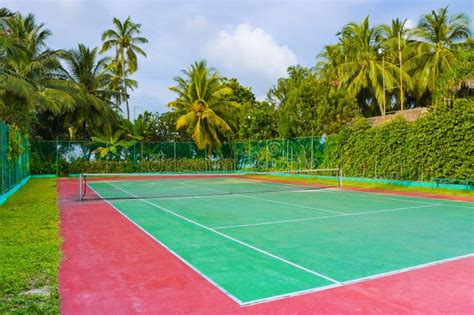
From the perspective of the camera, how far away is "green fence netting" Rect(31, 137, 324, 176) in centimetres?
2266

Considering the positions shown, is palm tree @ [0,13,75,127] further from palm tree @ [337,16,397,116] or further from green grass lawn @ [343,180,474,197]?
palm tree @ [337,16,397,116]

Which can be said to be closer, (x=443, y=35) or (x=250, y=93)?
Answer: (x=443, y=35)

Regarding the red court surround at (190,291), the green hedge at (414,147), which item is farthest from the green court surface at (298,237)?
the green hedge at (414,147)

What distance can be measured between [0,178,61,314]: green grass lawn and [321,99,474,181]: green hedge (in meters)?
12.1

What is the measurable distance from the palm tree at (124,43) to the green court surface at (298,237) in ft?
73.5

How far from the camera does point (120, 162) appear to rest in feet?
84.0

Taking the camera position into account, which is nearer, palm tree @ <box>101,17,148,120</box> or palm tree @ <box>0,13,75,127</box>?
palm tree @ <box>0,13,75,127</box>

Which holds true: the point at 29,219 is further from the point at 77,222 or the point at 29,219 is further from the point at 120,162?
the point at 120,162

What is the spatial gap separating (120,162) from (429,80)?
21.4 m

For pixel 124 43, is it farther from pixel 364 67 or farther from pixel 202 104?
pixel 364 67

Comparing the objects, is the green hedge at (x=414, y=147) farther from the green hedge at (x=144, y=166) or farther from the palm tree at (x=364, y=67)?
the palm tree at (x=364, y=67)

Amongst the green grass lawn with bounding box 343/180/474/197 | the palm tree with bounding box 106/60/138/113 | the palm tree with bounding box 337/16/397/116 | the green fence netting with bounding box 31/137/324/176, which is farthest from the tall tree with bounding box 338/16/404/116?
the palm tree with bounding box 106/60/138/113

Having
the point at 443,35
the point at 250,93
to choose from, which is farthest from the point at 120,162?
the point at 443,35

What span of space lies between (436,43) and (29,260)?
97.7ft
